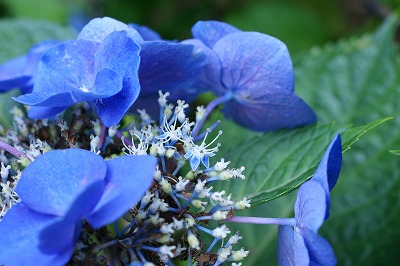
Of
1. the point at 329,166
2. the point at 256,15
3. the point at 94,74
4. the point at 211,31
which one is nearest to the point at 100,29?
the point at 94,74

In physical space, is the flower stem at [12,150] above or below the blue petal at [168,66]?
below

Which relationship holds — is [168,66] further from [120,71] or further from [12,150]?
[12,150]

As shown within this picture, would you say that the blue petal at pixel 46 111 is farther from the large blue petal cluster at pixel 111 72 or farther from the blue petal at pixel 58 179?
the blue petal at pixel 58 179

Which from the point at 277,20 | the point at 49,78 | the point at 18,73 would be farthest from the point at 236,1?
the point at 49,78

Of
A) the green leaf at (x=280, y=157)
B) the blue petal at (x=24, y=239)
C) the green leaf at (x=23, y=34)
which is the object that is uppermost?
the blue petal at (x=24, y=239)

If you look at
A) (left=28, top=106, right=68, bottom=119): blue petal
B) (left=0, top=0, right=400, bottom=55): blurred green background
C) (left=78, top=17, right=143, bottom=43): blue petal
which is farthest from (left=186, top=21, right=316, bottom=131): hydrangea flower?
(left=0, top=0, right=400, bottom=55): blurred green background

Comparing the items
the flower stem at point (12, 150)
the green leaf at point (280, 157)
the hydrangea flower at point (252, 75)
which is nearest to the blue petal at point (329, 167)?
the green leaf at point (280, 157)

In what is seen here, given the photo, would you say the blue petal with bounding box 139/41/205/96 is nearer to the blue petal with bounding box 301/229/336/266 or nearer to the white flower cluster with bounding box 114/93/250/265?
the white flower cluster with bounding box 114/93/250/265
